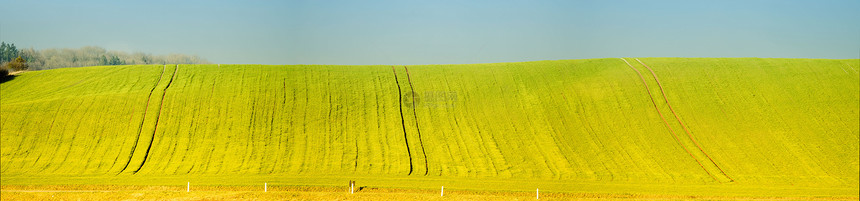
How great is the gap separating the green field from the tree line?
70.7 metres

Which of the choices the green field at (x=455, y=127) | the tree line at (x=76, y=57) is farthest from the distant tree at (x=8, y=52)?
the green field at (x=455, y=127)

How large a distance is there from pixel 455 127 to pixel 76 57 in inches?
4809

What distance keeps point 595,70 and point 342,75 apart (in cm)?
2124

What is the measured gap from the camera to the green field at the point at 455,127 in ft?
99.5

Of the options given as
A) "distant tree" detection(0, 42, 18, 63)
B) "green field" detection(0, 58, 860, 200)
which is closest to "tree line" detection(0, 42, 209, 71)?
"distant tree" detection(0, 42, 18, 63)

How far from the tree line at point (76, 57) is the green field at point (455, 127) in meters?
70.7

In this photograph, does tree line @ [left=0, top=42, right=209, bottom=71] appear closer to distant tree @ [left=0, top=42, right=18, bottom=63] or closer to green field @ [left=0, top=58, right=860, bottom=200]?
distant tree @ [left=0, top=42, right=18, bottom=63]

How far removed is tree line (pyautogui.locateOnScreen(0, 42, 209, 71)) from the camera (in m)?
115

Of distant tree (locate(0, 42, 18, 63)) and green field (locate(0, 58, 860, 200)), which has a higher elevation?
distant tree (locate(0, 42, 18, 63))

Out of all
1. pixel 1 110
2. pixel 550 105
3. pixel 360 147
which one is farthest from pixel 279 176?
pixel 1 110

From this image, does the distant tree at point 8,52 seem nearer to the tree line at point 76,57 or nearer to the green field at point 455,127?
the tree line at point 76,57

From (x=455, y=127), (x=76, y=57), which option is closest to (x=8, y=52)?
(x=76, y=57)

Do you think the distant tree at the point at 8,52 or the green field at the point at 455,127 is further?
the distant tree at the point at 8,52

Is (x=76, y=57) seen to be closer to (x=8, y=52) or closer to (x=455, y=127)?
(x=8, y=52)
